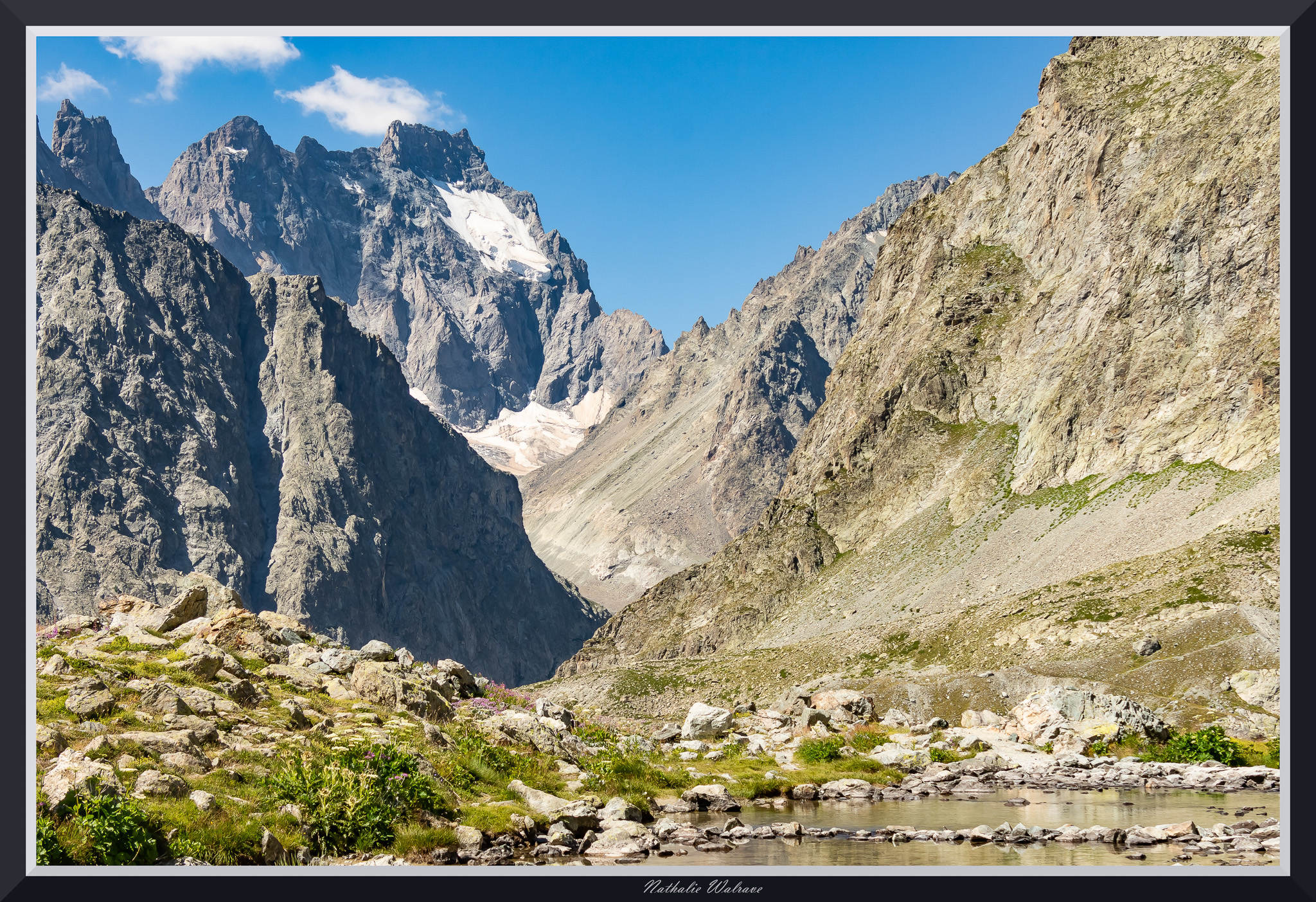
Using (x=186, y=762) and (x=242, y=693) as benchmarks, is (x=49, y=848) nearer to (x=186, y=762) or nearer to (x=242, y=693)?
(x=186, y=762)

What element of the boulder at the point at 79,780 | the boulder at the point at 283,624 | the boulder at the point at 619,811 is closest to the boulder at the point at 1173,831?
the boulder at the point at 619,811

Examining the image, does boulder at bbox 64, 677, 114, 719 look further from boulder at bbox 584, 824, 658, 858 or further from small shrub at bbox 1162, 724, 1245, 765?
small shrub at bbox 1162, 724, 1245, 765

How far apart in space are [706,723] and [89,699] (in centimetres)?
2774

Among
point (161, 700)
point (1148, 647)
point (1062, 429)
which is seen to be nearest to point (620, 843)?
point (161, 700)

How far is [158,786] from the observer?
697 inches

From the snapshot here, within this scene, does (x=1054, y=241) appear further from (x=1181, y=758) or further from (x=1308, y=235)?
(x=1308, y=235)

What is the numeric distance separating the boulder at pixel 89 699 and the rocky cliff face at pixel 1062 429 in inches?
1812

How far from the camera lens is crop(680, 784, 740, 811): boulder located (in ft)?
88.8

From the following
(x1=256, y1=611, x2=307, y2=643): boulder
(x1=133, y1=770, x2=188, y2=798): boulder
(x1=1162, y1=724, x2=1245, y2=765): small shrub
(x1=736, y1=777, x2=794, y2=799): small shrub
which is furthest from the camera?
(x1=256, y1=611, x2=307, y2=643): boulder

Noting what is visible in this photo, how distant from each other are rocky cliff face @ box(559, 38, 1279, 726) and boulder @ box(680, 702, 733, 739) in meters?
19.6

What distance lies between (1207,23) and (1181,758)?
28.9 m

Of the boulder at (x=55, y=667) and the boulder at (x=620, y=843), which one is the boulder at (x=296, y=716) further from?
the boulder at (x=620, y=843)

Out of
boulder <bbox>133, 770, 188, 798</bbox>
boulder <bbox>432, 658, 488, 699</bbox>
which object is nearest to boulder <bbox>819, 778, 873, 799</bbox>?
boulder <bbox>432, 658, 488, 699</bbox>

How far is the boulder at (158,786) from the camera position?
17.6m
